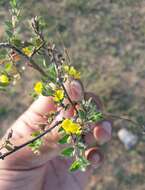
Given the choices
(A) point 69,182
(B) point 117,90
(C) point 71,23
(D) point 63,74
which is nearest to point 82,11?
(C) point 71,23

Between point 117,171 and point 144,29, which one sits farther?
point 144,29

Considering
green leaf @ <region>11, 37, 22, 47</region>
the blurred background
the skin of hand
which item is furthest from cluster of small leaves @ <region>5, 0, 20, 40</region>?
the blurred background

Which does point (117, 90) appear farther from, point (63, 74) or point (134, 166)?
point (63, 74)

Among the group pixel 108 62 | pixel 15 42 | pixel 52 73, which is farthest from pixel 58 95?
pixel 108 62

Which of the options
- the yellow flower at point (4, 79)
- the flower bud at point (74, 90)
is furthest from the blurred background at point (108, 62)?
the yellow flower at point (4, 79)

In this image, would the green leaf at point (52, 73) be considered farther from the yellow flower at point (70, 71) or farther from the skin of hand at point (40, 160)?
the skin of hand at point (40, 160)

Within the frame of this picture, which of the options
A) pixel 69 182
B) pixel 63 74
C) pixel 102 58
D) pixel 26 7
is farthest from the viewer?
pixel 26 7

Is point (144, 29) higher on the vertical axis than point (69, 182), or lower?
higher
